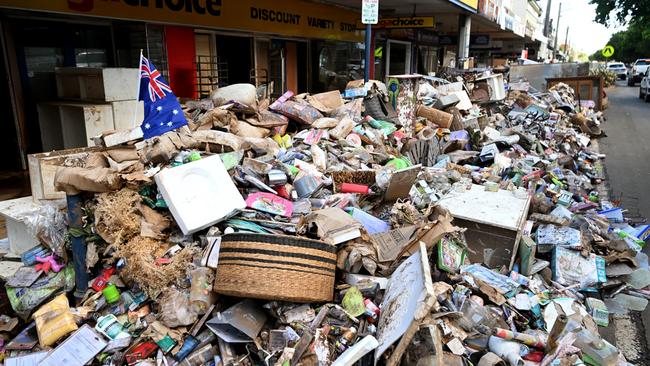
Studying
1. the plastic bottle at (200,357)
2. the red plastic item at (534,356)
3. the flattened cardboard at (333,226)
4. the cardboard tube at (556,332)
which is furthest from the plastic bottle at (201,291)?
the cardboard tube at (556,332)

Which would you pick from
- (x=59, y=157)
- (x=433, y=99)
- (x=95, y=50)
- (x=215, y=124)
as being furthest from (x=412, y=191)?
(x=95, y=50)

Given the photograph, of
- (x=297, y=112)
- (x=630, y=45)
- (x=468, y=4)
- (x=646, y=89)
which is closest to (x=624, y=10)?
(x=646, y=89)

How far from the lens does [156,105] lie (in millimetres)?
4320

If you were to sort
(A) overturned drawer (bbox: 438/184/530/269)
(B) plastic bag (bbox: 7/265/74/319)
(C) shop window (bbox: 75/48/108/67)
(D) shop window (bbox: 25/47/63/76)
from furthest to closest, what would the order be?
(C) shop window (bbox: 75/48/108/67) < (D) shop window (bbox: 25/47/63/76) < (A) overturned drawer (bbox: 438/184/530/269) < (B) plastic bag (bbox: 7/265/74/319)

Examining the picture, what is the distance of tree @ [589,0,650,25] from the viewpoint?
24.2 m

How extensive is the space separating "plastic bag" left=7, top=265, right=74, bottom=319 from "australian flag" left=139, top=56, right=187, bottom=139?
4.64 ft

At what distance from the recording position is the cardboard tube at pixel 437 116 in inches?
314

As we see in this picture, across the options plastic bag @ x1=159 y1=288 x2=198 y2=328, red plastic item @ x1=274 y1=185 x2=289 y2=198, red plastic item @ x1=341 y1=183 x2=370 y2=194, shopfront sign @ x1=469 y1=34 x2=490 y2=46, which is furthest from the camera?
shopfront sign @ x1=469 y1=34 x2=490 y2=46

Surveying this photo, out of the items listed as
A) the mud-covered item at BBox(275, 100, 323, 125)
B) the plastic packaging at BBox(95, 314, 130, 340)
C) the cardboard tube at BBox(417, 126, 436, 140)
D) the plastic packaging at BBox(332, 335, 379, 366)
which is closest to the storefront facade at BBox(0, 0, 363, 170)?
the mud-covered item at BBox(275, 100, 323, 125)

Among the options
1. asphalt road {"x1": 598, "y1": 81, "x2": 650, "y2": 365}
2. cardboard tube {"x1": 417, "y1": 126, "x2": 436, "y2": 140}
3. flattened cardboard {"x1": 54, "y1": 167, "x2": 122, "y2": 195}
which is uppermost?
flattened cardboard {"x1": 54, "y1": 167, "x2": 122, "y2": 195}

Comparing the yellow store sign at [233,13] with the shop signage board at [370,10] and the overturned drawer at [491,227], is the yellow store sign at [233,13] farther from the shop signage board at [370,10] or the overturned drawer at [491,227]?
the overturned drawer at [491,227]

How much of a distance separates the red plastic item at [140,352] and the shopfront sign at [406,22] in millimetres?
10503

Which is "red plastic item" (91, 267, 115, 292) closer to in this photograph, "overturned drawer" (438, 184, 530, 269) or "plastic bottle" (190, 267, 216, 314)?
"plastic bottle" (190, 267, 216, 314)

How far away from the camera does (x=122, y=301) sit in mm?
3445
